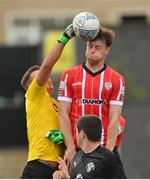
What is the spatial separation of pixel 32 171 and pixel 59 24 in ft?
104

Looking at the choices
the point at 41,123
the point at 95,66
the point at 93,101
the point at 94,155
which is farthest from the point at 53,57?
the point at 94,155

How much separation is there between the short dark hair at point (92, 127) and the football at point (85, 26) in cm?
79

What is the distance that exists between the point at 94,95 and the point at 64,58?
1300 centimetres

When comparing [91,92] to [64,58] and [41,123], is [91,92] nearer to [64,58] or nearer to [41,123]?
[41,123]

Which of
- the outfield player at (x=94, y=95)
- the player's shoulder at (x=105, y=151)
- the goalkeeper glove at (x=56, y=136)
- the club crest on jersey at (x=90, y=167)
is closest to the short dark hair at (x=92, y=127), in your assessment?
the player's shoulder at (x=105, y=151)

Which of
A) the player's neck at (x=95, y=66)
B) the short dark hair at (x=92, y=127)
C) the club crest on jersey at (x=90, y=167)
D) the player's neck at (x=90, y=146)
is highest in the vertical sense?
the player's neck at (x=95, y=66)

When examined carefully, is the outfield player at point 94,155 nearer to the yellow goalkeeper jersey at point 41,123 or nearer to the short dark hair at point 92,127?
the short dark hair at point 92,127

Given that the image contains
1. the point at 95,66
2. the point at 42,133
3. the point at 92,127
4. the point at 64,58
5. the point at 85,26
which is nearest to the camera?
the point at 92,127

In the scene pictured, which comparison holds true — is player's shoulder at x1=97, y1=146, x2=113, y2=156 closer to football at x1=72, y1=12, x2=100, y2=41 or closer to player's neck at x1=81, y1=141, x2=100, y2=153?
player's neck at x1=81, y1=141, x2=100, y2=153

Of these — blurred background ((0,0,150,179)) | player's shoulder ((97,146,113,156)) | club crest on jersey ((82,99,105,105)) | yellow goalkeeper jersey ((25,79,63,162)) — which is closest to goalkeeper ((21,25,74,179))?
yellow goalkeeper jersey ((25,79,63,162))

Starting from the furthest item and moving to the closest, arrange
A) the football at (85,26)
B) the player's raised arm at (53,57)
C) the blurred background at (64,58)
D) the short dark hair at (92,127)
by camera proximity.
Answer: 1. the blurred background at (64,58)
2. the player's raised arm at (53,57)
3. the football at (85,26)
4. the short dark hair at (92,127)

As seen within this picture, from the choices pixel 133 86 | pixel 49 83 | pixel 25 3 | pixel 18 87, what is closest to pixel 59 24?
pixel 25 3

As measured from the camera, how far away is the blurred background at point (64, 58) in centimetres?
2208

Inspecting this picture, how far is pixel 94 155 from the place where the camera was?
30.5 feet
